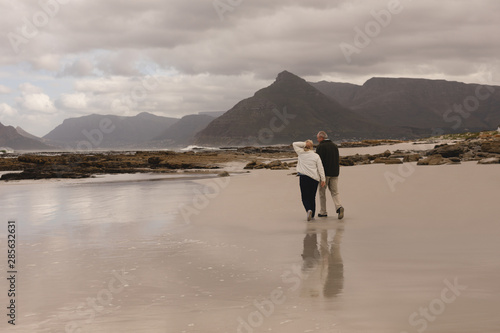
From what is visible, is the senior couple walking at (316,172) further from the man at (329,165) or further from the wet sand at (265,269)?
the wet sand at (265,269)

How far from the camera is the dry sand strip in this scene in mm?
4539

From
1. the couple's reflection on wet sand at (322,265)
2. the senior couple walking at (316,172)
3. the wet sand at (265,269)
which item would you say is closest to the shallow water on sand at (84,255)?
the wet sand at (265,269)

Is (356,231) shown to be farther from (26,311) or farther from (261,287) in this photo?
(26,311)

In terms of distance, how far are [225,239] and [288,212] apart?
12.9 feet

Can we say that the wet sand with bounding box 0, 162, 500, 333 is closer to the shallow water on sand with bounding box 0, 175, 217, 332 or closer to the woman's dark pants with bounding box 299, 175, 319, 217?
the shallow water on sand with bounding box 0, 175, 217, 332

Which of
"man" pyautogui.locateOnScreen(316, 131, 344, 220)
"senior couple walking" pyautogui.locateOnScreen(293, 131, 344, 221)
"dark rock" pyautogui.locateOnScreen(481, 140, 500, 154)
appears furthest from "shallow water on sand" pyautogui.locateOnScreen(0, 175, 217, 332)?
"dark rock" pyautogui.locateOnScreen(481, 140, 500, 154)

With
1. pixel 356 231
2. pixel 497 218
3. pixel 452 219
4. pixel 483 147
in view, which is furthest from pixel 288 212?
pixel 483 147

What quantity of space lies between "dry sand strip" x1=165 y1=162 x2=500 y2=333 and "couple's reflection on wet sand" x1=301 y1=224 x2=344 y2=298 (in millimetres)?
18

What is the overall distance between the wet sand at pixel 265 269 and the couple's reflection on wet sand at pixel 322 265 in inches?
0.8

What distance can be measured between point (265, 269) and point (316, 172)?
5.23 metres

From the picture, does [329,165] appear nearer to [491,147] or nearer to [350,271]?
[350,271]

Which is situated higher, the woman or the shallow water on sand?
the woman

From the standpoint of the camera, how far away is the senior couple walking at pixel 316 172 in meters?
11.3

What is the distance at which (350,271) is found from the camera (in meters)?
6.34
